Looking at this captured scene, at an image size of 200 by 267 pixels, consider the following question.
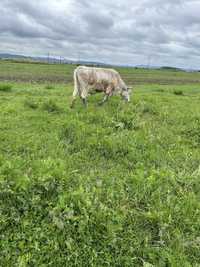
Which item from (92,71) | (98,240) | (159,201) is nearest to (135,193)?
(159,201)

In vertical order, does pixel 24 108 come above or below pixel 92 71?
below

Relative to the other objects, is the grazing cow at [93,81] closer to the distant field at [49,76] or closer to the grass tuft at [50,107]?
the grass tuft at [50,107]

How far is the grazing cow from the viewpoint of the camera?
11.2 m

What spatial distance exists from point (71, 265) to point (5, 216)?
118 cm

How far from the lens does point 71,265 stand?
3.50 metres

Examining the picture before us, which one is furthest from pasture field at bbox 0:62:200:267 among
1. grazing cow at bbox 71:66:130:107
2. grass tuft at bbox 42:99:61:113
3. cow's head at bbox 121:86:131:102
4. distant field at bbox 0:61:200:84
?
distant field at bbox 0:61:200:84

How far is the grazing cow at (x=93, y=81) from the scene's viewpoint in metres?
11.2

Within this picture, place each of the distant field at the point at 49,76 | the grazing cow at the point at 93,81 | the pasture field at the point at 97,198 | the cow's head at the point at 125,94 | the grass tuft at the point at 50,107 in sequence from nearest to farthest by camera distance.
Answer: the pasture field at the point at 97,198 → the grass tuft at the point at 50,107 → the grazing cow at the point at 93,81 → the cow's head at the point at 125,94 → the distant field at the point at 49,76

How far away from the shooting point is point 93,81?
11.4 meters

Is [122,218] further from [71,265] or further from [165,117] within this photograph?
[165,117]

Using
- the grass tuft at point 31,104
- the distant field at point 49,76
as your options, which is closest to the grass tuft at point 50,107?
the grass tuft at point 31,104

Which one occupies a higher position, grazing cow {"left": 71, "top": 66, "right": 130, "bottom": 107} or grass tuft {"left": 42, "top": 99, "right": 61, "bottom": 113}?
grazing cow {"left": 71, "top": 66, "right": 130, "bottom": 107}

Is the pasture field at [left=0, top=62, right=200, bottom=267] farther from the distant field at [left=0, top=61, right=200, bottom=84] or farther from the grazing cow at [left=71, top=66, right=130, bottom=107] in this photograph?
the distant field at [left=0, top=61, right=200, bottom=84]

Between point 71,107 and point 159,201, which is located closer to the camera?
point 159,201
